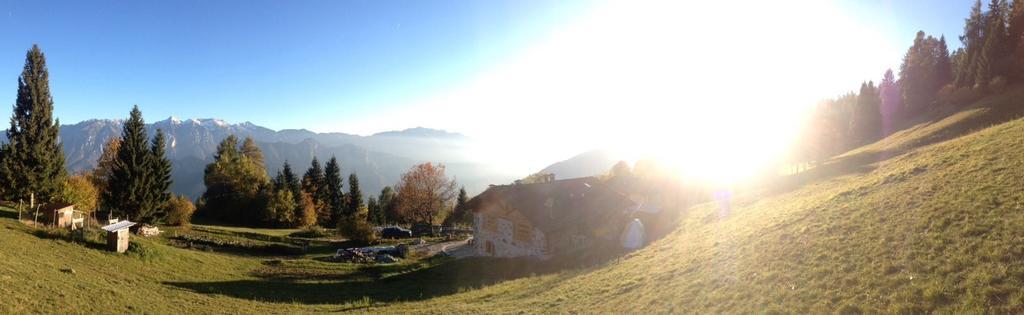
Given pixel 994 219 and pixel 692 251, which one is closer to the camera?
pixel 994 219

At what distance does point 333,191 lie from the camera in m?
98.6

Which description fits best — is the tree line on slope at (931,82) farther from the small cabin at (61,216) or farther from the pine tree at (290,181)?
the pine tree at (290,181)

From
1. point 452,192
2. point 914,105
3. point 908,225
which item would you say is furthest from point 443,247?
point 914,105

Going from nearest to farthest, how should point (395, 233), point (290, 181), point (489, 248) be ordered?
point (489, 248) < point (395, 233) < point (290, 181)

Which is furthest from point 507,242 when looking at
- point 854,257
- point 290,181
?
point 290,181

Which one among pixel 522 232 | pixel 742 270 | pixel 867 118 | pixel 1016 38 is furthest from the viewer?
pixel 867 118

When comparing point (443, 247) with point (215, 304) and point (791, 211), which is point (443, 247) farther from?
point (791, 211)

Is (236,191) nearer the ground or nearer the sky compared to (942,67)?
nearer the ground

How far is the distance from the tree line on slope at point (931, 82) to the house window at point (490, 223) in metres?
35.0

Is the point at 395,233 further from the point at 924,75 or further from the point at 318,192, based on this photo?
the point at 924,75

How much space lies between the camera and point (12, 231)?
27609 mm

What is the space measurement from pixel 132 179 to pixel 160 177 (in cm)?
326

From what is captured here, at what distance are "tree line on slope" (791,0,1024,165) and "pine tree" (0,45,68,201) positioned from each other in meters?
77.5

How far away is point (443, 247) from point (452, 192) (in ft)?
76.4
